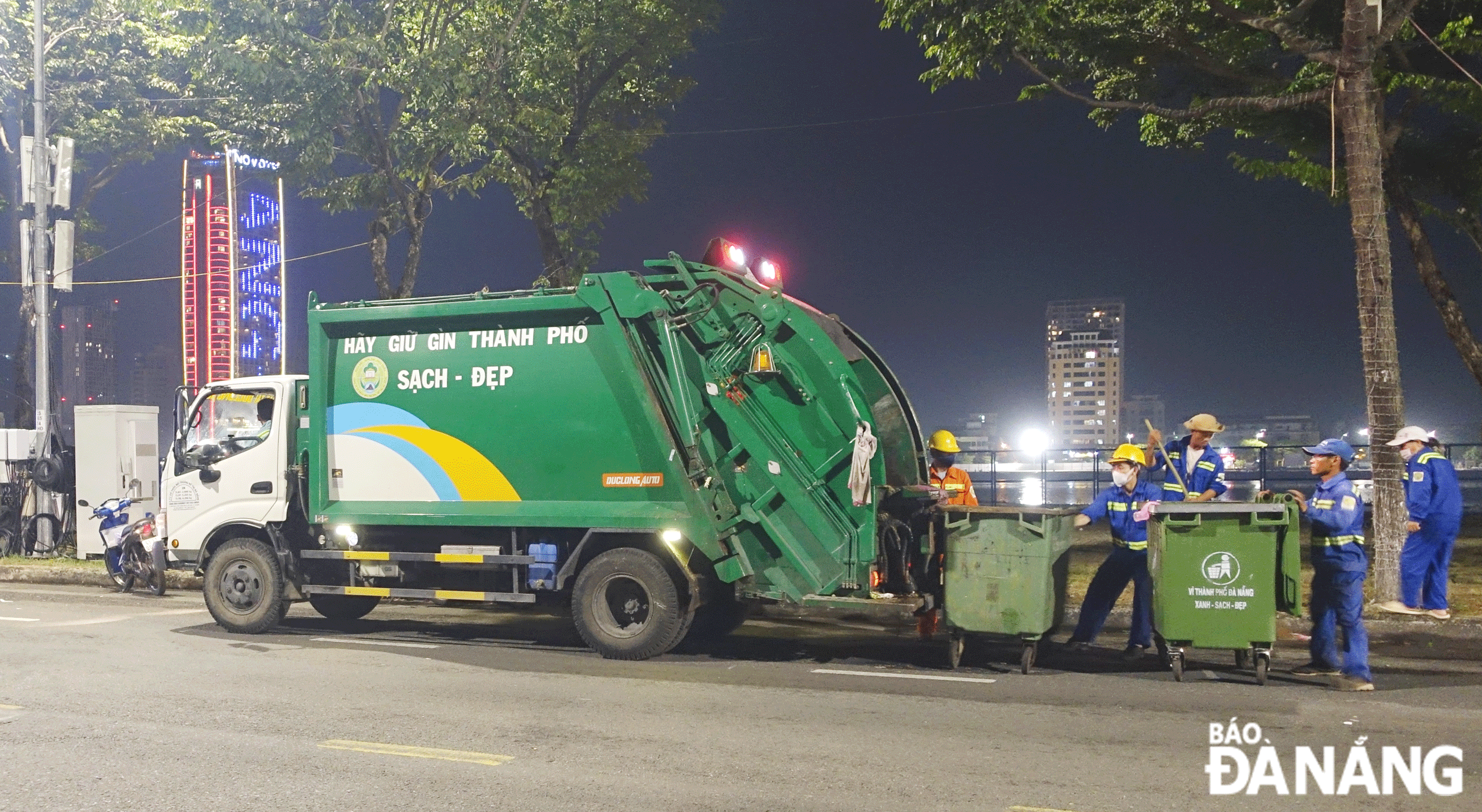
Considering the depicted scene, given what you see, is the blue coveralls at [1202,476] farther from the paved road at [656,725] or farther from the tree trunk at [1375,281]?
the tree trunk at [1375,281]

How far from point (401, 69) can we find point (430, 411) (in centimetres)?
821

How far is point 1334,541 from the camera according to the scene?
23.3ft

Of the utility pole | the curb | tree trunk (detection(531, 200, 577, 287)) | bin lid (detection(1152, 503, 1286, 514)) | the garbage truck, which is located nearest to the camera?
bin lid (detection(1152, 503, 1286, 514))

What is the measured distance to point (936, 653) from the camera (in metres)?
8.35

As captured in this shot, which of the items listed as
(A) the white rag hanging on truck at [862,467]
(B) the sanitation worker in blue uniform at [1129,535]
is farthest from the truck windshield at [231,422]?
(B) the sanitation worker in blue uniform at [1129,535]

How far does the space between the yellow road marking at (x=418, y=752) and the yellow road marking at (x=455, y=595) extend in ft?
9.69

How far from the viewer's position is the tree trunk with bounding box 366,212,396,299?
1680cm

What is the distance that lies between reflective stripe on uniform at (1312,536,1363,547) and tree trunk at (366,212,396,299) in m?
13.2

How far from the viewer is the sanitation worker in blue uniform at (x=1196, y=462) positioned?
8180mm

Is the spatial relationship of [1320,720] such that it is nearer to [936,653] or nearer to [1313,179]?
[936,653]

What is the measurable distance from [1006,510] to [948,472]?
1.28 meters

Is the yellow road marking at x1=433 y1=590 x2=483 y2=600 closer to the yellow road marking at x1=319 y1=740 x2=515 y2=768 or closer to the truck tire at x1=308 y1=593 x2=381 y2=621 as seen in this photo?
the truck tire at x1=308 y1=593 x2=381 y2=621

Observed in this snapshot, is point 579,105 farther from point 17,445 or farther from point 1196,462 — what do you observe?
point 1196,462

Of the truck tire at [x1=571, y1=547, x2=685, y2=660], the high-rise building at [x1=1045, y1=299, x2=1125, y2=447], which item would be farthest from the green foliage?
the high-rise building at [x1=1045, y1=299, x2=1125, y2=447]
